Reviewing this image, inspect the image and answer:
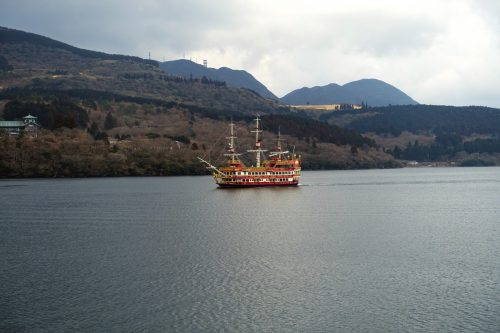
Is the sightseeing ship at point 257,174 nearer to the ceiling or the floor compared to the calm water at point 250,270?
nearer to the ceiling

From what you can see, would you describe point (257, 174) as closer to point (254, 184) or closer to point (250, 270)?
point (254, 184)

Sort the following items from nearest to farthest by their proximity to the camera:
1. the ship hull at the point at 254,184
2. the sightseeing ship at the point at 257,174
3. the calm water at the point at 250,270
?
1. the calm water at the point at 250,270
2. the sightseeing ship at the point at 257,174
3. the ship hull at the point at 254,184

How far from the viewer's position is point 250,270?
46.2 meters

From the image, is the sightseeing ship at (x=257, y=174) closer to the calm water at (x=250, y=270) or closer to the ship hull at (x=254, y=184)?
the ship hull at (x=254, y=184)

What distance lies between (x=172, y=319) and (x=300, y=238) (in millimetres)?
30299

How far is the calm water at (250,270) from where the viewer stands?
33625 millimetres

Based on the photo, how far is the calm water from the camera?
110 ft

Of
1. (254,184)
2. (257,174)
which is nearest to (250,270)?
(257,174)

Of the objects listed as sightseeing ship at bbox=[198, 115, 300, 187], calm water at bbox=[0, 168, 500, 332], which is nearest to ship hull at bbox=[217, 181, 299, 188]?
sightseeing ship at bbox=[198, 115, 300, 187]

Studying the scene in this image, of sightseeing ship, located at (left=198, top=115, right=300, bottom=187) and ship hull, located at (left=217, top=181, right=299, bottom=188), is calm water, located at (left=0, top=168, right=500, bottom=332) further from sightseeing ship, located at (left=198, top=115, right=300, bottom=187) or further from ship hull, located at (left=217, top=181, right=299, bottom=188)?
ship hull, located at (left=217, top=181, right=299, bottom=188)

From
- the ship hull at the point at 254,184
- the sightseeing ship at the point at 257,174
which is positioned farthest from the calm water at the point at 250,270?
the ship hull at the point at 254,184

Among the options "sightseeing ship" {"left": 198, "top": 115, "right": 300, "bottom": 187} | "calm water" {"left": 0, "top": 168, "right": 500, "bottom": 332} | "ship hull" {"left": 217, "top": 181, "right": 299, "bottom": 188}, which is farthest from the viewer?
"ship hull" {"left": 217, "top": 181, "right": 299, "bottom": 188}

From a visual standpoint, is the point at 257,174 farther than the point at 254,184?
No

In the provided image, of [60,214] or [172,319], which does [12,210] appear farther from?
[172,319]
